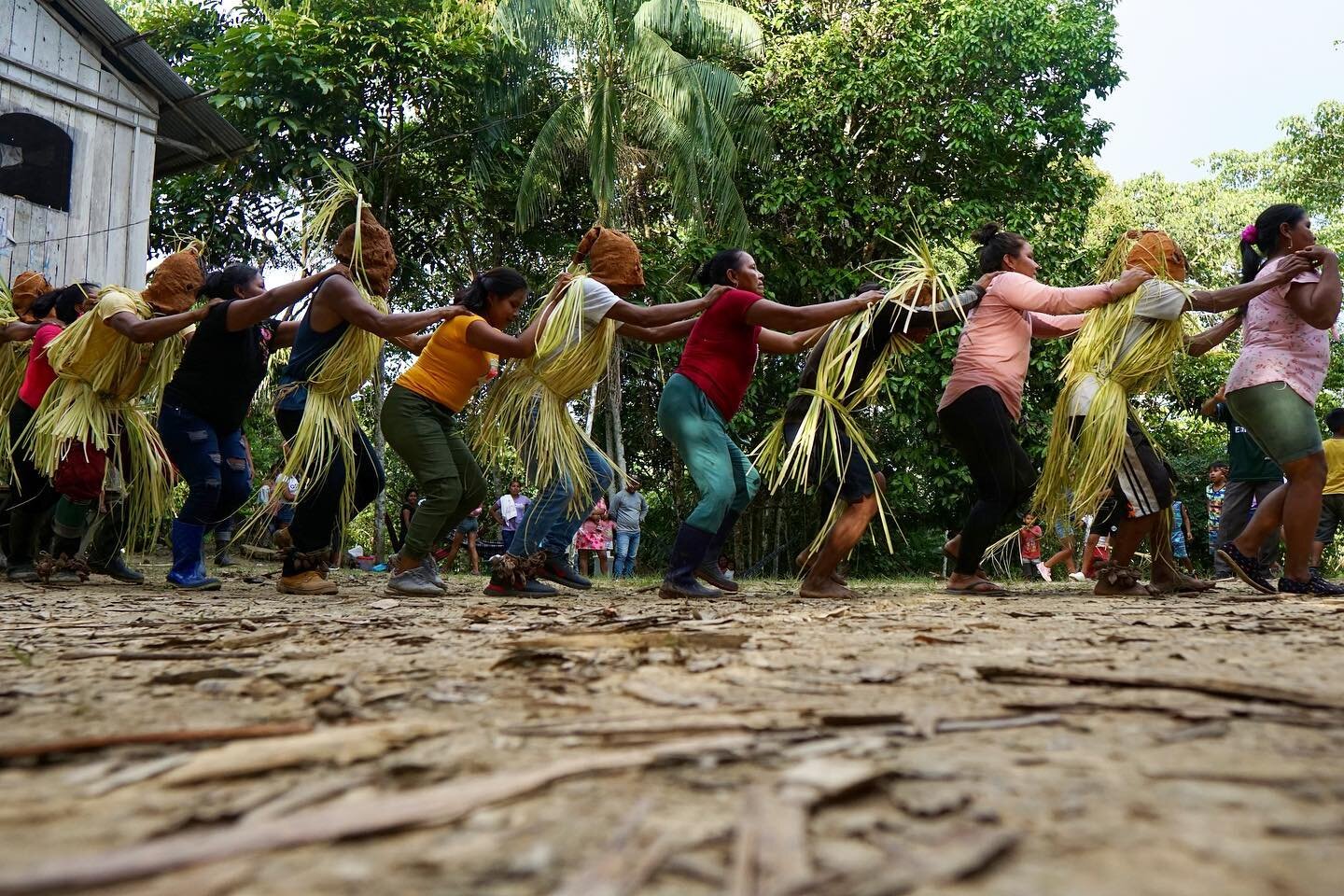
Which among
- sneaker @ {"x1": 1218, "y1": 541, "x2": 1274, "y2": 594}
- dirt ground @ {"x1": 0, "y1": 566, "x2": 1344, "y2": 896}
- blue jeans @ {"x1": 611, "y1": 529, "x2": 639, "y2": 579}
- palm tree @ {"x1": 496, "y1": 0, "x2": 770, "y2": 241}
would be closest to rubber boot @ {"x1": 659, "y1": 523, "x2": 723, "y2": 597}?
dirt ground @ {"x1": 0, "y1": 566, "x2": 1344, "y2": 896}

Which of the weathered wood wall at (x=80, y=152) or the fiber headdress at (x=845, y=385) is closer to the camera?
the fiber headdress at (x=845, y=385)

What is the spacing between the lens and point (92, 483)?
576 centimetres

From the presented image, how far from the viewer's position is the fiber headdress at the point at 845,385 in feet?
16.2

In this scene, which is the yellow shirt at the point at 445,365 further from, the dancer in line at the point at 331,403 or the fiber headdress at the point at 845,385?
the fiber headdress at the point at 845,385

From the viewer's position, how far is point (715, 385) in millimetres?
5031

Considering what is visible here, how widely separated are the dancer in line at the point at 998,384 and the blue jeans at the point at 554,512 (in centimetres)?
173

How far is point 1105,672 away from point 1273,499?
11.1 ft

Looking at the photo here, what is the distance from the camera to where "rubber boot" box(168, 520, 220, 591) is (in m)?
5.78

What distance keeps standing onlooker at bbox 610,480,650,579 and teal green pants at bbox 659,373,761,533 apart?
7.11 meters

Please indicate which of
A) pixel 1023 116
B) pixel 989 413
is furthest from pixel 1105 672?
pixel 1023 116

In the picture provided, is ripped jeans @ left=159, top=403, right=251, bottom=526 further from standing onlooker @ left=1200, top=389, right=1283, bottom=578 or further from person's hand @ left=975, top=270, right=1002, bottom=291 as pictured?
standing onlooker @ left=1200, top=389, right=1283, bottom=578

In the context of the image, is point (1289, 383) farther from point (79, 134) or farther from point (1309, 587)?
point (79, 134)

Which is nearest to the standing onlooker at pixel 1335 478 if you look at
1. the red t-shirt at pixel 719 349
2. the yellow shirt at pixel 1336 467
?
the yellow shirt at pixel 1336 467

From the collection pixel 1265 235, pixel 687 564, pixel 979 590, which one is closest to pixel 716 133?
pixel 1265 235
